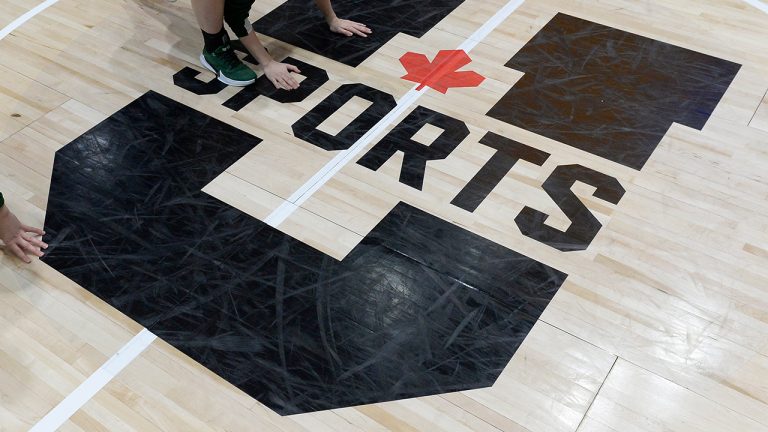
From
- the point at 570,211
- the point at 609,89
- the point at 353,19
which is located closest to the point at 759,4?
the point at 609,89

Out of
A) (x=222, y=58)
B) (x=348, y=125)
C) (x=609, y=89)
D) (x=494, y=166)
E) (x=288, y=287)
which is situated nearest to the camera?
(x=288, y=287)

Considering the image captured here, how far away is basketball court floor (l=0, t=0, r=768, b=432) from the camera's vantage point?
1.91 m

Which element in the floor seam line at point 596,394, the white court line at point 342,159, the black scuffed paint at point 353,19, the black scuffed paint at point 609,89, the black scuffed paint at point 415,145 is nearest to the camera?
the floor seam line at point 596,394

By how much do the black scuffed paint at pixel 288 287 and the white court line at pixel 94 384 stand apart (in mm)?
55

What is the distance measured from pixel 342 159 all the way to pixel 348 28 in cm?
80

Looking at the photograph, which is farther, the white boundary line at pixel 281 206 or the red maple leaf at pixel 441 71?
the red maple leaf at pixel 441 71

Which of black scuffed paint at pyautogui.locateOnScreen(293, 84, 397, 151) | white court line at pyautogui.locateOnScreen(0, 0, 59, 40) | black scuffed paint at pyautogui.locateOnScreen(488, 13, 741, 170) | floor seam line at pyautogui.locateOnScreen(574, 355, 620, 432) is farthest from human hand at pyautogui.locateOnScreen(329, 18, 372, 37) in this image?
floor seam line at pyautogui.locateOnScreen(574, 355, 620, 432)

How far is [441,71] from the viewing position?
2.90 meters

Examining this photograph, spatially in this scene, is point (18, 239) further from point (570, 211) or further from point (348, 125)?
point (570, 211)

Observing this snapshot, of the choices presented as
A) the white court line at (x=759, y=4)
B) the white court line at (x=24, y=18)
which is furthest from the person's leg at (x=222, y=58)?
the white court line at (x=759, y=4)

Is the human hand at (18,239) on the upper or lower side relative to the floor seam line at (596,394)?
upper

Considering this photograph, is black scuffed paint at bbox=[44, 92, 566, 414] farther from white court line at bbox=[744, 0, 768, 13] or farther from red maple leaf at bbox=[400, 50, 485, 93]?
white court line at bbox=[744, 0, 768, 13]

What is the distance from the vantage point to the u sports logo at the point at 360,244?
1.99 m

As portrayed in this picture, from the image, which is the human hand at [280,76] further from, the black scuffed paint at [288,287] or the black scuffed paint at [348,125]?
the black scuffed paint at [288,287]
